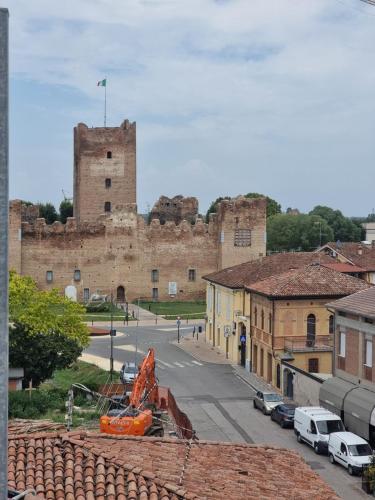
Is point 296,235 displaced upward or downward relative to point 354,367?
upward

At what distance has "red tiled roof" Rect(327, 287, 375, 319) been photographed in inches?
1319

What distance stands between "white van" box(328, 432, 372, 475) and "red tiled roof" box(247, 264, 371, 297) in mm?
14646

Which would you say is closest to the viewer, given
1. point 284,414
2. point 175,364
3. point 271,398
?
point 284,414

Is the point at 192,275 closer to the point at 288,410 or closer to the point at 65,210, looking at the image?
the point at 288,410

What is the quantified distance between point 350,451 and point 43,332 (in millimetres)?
15446

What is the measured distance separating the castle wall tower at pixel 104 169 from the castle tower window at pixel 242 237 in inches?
573

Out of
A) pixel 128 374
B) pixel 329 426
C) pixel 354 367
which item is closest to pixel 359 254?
pixel 128 374

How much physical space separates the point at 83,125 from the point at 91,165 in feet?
15.8

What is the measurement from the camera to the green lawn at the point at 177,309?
246 feet

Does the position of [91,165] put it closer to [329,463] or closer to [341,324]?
[341,324]

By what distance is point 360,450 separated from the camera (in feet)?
95.4

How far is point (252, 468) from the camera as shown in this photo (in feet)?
52.9

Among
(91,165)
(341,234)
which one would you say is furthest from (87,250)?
(341,234)

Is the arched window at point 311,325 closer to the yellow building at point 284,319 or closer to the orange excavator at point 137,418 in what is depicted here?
the yellow building at point 284,319
